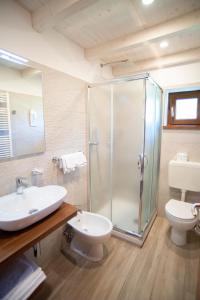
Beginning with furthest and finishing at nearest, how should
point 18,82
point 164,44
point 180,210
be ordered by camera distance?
1. point 180,210
2. point 164,44
3. point 18,82

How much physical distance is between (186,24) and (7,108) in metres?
1.65

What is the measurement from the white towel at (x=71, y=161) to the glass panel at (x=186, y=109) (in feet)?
5.23

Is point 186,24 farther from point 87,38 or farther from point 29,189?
point 29,189

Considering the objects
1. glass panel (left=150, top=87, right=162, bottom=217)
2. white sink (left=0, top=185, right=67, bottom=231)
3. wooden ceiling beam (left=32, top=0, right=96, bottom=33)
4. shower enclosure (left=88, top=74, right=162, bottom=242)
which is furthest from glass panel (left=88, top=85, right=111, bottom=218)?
white sink (left=0, top=185, right=67, bottom=231)

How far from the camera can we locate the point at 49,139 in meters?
1.69

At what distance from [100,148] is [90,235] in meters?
1.18

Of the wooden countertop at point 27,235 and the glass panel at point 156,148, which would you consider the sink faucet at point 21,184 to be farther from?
the glass panel at point 156,148

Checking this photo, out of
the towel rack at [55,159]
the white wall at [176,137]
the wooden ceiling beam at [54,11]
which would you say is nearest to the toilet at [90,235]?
the towel rack at [55,159]

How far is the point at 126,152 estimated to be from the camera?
7.81 feet

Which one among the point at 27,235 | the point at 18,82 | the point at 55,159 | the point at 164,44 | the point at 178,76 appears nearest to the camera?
the point at 27,235

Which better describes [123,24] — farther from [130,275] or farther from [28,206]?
[130,275]

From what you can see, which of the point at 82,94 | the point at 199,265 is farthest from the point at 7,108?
the point at 199,265

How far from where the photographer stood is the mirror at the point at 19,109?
1.30 meters

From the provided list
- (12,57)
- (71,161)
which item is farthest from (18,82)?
(71,161)
